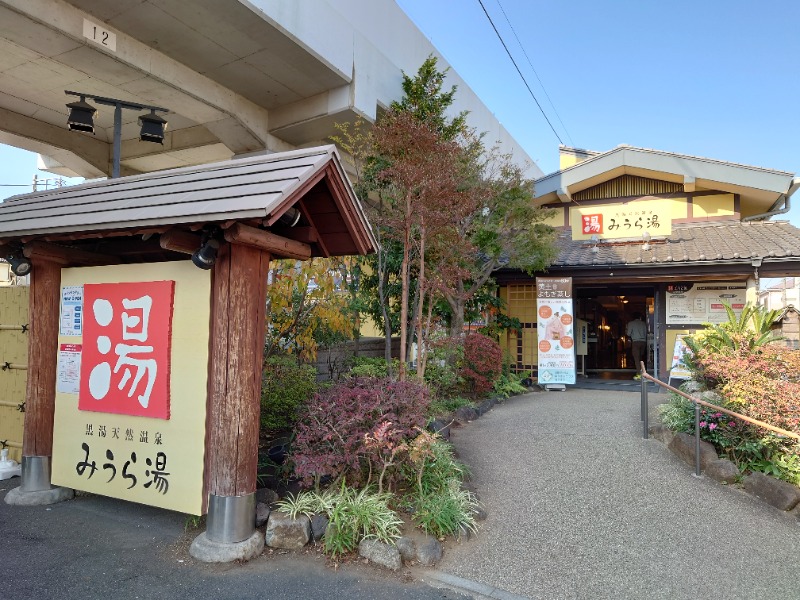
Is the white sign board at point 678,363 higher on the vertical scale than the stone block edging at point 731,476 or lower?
higher

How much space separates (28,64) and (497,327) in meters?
11.0

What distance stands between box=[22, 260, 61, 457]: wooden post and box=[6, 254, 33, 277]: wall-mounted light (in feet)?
0.19

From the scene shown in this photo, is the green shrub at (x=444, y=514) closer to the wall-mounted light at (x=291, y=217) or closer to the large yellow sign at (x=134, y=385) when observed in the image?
the large yellow sign at (x=134, y=385)

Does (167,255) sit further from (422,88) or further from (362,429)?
(422,88)

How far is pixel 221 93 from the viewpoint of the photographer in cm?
1050

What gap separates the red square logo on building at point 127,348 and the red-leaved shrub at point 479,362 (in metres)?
6.11

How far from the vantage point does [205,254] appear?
3852mm

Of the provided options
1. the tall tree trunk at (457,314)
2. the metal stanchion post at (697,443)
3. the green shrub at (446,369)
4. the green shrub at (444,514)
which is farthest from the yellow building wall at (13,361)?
the metal stanchion post at (697,443)

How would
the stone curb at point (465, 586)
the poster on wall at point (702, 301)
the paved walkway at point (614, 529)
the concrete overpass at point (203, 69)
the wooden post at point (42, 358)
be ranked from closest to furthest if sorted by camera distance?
the stone curb at point (465, 586) < the paved walkway at point (614, 529) < the wooden post at point (42, 358) < the concrete overpass at point (203, 69) < the poster on wall at point (702, 301)

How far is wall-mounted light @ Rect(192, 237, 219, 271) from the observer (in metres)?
3.84

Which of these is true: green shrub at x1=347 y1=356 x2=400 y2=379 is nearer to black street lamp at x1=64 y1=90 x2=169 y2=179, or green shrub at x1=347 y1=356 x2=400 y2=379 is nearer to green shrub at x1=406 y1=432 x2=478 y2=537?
green shrub at x1=406 y1=432 x2=478 y2=537

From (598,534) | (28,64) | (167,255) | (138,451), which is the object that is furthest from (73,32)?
(598,534)

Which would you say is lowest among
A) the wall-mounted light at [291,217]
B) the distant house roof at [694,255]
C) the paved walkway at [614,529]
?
the paved walkway at [614,529]

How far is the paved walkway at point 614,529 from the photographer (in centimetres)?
362
